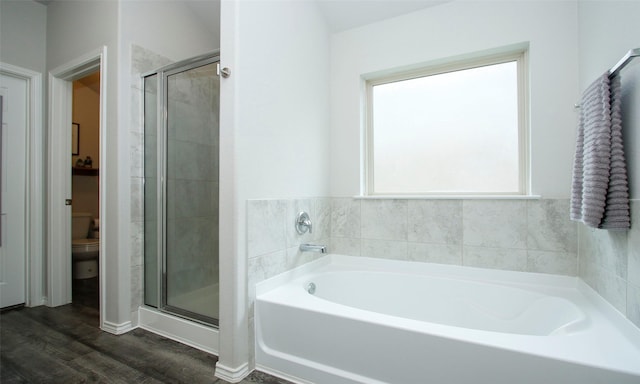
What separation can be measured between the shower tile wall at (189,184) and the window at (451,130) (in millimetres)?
1273

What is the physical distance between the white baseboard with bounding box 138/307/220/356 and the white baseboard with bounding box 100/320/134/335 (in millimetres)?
78

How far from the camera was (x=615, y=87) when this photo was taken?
A: 1243 mm

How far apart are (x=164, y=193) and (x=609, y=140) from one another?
8.29 feet

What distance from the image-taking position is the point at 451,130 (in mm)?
2156

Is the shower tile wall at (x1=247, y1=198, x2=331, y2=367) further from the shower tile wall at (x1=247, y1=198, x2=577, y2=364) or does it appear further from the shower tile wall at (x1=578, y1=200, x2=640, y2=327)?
the shower tile wall at (x1=578, y1=200, x2=640, y2=327)

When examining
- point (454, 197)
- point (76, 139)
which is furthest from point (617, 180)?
point (76, 139)

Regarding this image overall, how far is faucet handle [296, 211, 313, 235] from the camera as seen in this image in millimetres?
1971

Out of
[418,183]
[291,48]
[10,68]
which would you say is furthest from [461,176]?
[10,68]

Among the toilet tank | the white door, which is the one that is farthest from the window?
the toilet tank

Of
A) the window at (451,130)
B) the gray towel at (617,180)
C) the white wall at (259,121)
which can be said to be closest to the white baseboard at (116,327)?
the white wall at (259,121)

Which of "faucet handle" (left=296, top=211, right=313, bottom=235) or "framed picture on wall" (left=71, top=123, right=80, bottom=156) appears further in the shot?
"framed picture on wall" (left=71, top=123, right=80, bottom=156)

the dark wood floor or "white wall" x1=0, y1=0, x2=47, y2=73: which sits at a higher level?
"white wall" x1=0, y1=0, x2=47, y2=73

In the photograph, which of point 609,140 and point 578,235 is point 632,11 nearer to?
point 609,140

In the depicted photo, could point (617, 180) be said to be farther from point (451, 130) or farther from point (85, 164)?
point (85, 164)
